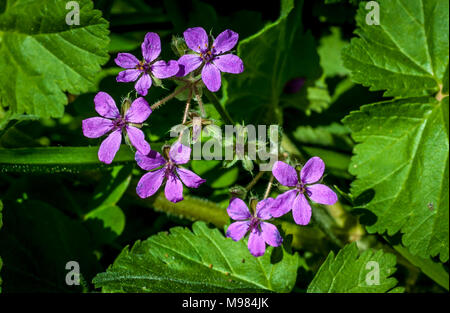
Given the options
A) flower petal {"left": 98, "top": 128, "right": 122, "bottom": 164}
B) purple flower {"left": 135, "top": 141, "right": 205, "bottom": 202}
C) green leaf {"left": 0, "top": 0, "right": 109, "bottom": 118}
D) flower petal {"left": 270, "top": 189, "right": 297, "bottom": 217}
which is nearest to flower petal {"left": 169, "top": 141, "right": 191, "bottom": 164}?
purple flower {"left": 135, "top": 141, "right": 205, "bottom": 202}

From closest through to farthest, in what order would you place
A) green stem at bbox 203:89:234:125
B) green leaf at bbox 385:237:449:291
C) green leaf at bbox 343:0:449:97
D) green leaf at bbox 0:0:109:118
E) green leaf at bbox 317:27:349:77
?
green stem at bbox 203:89:234:125
green leaf at bbox 0:0:109:118
green leaf at bbox 343:0:449:97
green leaf at bbox 385:237:449:291
green leaf at bbox 317:27:349:77

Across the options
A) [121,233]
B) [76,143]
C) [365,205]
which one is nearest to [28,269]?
[121,233]

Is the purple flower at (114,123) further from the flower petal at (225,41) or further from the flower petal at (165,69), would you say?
the flower petal at (225,41)

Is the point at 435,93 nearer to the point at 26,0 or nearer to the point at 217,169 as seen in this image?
the point at 217,169

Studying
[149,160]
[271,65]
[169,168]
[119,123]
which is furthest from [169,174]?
[271,65]

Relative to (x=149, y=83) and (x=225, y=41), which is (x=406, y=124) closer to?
(x=225, y=41)

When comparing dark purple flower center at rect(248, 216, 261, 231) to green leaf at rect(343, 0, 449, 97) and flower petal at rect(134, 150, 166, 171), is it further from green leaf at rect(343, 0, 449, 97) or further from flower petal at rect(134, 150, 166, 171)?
green leaf at rect(343, 0, 449, 97)

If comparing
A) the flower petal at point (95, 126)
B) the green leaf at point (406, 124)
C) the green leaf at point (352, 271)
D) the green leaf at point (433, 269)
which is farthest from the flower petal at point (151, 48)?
the green leaf at point (433, 269)
